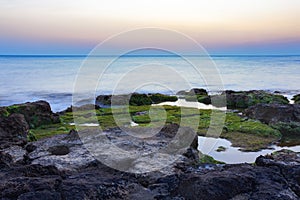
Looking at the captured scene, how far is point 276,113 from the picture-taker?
87.6 ft

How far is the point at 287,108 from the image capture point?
26562mm

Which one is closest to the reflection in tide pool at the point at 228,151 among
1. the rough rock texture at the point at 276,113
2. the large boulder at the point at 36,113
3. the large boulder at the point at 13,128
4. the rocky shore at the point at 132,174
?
the rough rock texture at the point at 276,113

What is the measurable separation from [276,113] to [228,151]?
916cm

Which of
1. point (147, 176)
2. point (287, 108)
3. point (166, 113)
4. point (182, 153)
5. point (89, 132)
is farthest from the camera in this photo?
point (166, 113)

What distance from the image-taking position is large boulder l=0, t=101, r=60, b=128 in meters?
26.9

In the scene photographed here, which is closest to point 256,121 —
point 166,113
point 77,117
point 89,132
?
point 166,113

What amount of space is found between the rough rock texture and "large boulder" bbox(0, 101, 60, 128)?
15.5 meters

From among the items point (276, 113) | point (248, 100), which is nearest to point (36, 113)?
point (276, 113)

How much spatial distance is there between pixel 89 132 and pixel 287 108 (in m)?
18.9

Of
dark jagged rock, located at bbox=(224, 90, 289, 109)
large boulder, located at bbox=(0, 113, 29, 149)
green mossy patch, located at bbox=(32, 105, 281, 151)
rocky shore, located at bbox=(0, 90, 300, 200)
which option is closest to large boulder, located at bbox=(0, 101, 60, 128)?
green mossy patch, located at bbox=(32, 105, 281, 151)

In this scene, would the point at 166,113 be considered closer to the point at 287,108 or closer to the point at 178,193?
the point at 287,108

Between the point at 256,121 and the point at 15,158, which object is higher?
the point at 15,158

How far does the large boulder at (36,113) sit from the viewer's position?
2694cm

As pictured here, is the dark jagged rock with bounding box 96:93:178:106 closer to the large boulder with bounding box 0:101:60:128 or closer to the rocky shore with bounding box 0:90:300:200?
the large boulder with bounding box 0:101:60:128
